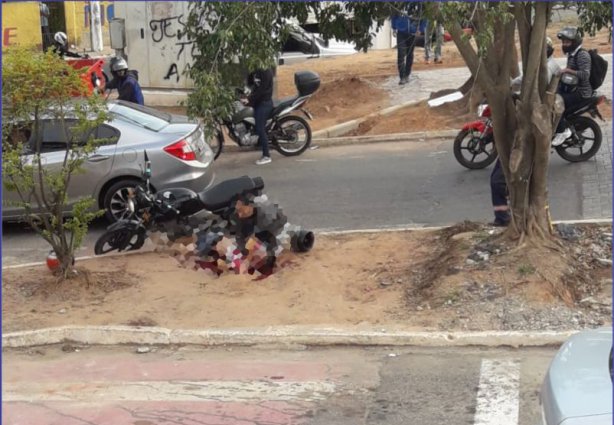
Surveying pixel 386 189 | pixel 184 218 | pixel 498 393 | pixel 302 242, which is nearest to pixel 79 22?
pixel 386 189

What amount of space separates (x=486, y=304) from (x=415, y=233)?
7.34 feet

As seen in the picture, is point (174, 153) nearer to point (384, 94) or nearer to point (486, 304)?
point (486, 304)

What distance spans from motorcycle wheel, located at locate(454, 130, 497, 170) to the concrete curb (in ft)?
18.1

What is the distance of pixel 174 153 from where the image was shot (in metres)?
11.2

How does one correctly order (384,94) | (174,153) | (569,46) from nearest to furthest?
(174,153), (569,46), (384,94)

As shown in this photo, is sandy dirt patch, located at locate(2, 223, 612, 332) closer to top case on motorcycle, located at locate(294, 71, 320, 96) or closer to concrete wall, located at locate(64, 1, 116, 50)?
top case on motorcycle, located at locate(294, 71, 320, 96)

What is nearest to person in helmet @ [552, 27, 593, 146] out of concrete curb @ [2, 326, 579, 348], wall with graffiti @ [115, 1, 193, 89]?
concrete curb @ [2, 326, 579, 348]

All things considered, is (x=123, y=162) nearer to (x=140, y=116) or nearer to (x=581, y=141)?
(x=140, y=116)

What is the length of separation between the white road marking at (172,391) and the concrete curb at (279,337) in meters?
0.82

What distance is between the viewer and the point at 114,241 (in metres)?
9.94

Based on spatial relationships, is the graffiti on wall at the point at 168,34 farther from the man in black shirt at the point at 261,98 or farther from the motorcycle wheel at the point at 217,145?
the man in black shirt at the point at 261,98

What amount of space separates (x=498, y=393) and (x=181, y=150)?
19.6ft

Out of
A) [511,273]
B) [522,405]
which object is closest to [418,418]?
[522,405]

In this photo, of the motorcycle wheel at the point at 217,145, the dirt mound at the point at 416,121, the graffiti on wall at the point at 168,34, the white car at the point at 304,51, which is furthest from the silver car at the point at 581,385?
the white car at the point at 304,51
